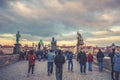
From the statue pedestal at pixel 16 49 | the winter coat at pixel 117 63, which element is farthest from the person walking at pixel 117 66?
the statue pedestal at pixel 16 49

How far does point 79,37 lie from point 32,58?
36.6m

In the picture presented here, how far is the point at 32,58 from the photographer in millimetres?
18859

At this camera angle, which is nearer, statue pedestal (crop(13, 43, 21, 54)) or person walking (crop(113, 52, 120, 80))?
person walking (crop(113, 52, 120, 80))

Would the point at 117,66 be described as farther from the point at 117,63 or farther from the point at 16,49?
the point at 16,49

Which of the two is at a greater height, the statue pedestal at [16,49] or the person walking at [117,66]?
the statue pedestal at [16,49]

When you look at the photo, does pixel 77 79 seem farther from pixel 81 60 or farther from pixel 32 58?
pixel 81 60

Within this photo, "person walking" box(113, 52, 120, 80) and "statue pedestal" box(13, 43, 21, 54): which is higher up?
"statue pedestal" box(13, 43, 21, 54)

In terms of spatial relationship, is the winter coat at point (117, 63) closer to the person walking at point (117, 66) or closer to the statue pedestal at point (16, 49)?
the person walking at point (117, 66)

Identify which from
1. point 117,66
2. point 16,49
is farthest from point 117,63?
point 16,49

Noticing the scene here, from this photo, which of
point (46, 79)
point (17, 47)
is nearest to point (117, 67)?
point (46, 79)

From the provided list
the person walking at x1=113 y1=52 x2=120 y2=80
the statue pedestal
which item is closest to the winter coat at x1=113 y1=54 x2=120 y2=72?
the person walking at x1=113 y1=52 x2=120 y2=80

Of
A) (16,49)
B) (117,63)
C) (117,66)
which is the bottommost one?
(117,66)

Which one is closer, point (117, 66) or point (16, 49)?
point (117, 66)

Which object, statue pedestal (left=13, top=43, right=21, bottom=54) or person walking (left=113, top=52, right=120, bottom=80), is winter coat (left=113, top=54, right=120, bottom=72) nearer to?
Result: person walking (left=113, top=52, right=120, bottom=80)
